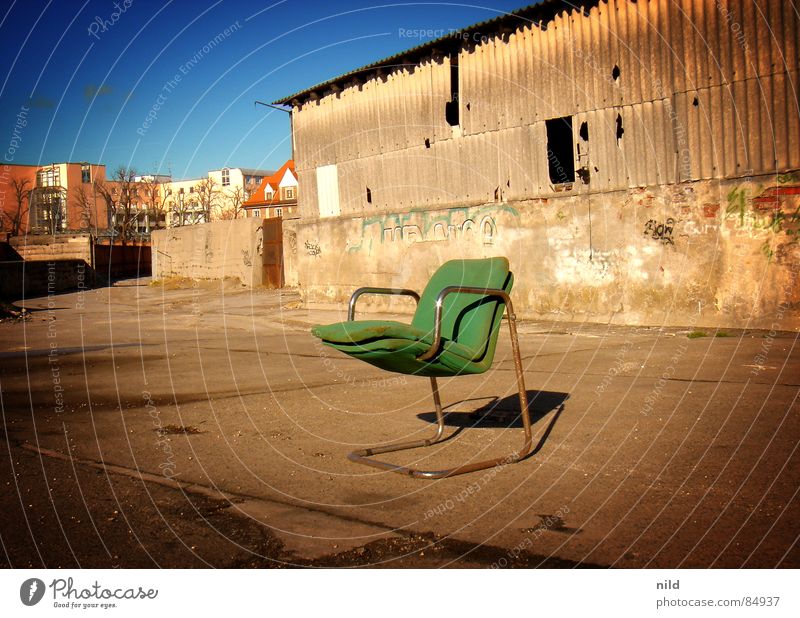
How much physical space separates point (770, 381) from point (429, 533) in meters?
4.24

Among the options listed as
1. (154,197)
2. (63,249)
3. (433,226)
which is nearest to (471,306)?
(433,226)

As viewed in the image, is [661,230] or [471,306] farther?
[661,230]

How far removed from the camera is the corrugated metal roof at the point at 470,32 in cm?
1217

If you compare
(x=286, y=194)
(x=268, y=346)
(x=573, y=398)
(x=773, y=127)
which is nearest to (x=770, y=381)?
(x=573, y=398)

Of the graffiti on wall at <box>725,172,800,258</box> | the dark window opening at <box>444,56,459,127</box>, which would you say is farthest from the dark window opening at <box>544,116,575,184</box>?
the graffiti on wall at <box>725,172,800,258</box>

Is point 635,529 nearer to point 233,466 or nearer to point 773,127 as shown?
Answer: point 233,466

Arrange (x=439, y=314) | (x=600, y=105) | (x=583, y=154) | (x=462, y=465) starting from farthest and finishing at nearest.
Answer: (x=583, y=154) < (x=600, y=105) < (x=462, y=465) < (x=439, y=314)

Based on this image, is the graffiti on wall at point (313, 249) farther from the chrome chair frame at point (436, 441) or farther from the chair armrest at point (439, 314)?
the chair armrest at point (439, 314)

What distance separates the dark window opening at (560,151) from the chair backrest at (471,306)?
888 cm

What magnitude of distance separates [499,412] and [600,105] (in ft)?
27.5

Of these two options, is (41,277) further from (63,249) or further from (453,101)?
(453,101)

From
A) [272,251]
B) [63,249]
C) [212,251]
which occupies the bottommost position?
[272,251]

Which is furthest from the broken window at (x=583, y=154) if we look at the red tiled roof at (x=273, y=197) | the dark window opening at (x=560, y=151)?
the red tiled roof at (x=273, y=197)

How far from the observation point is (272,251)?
2508 centimetres
